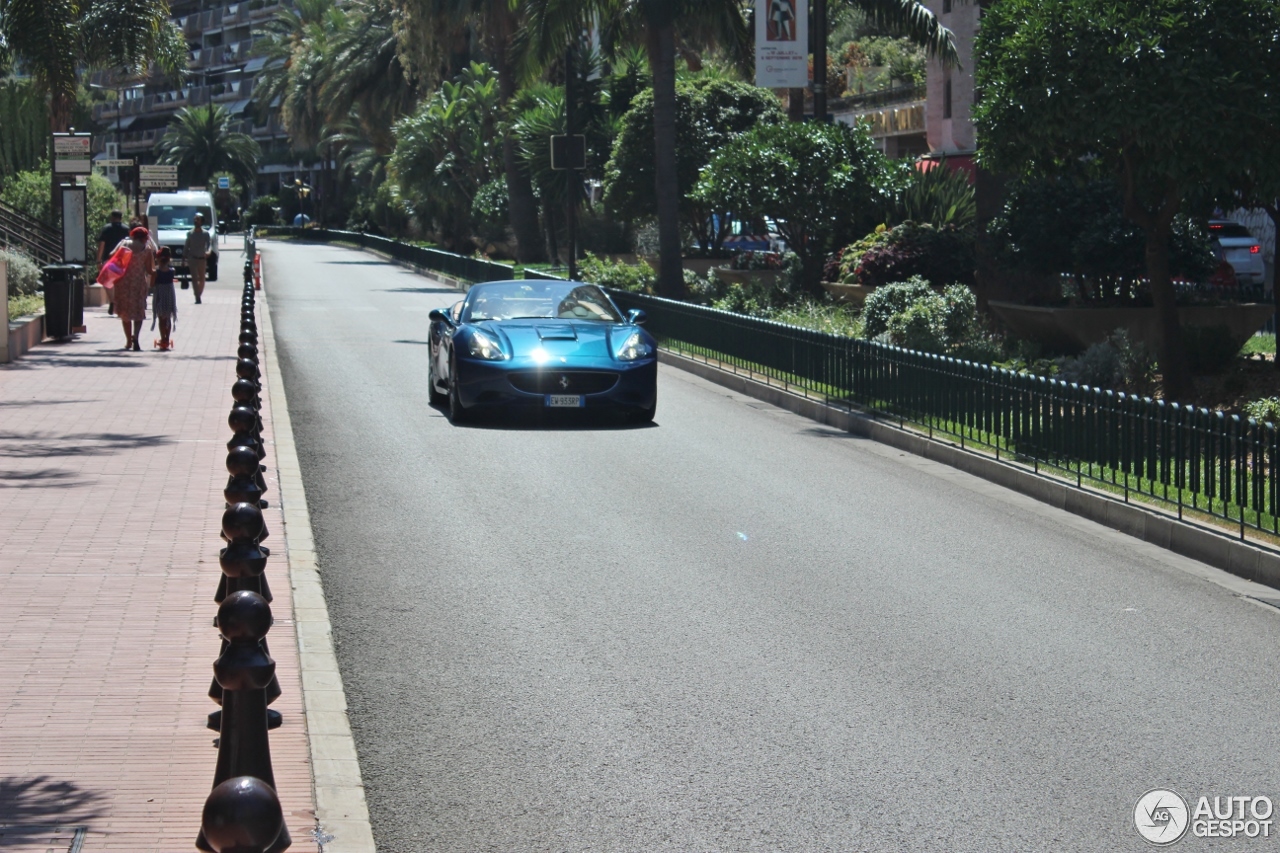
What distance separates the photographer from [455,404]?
680 inches

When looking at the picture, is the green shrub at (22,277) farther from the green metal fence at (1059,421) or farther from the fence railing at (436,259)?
the green metal fence at (1059,421)

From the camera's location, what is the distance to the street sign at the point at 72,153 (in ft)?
99.7

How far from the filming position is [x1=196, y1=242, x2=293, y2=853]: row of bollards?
11.5ft

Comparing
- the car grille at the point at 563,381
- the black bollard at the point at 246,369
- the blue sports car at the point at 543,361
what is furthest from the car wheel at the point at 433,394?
A: the black bollard at the point at 246,369

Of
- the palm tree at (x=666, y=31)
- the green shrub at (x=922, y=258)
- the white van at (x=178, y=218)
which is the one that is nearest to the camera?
the green shrub at (x=922, y=258)

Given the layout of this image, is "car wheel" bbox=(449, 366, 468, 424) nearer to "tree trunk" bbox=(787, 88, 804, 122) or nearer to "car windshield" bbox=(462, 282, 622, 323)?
"car windshield" bbox=(462, 282, 622, 323)

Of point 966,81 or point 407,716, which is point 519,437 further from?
point 966,81

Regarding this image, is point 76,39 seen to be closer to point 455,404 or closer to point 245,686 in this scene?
→ point 455,404

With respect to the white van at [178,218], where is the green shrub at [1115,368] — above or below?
below

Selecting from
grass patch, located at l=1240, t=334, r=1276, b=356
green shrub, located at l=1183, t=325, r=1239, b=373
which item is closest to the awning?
grass patch, located at l=1240, t=334, r=1276, b=356

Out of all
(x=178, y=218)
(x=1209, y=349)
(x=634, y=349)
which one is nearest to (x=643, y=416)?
(x=634, y=349)

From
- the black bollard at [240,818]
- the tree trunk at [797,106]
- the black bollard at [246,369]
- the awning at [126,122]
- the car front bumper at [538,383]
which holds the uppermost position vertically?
the awning at [126,122]

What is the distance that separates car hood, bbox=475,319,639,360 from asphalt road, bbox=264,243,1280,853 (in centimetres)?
273

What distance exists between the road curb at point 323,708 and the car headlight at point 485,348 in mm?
5174
